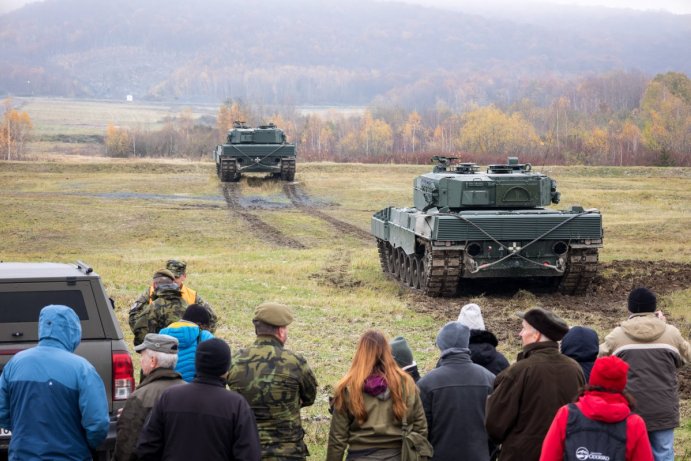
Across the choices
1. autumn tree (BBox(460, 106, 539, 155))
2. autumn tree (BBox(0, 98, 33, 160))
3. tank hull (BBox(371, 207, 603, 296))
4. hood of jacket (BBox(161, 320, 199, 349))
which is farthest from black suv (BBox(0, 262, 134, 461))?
autumn tree (BBox(460, 106, 539, 155))

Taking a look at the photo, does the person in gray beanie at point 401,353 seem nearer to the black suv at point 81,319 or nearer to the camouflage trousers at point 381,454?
the camouflage trousers at point 381,454

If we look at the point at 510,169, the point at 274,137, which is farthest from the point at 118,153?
the point at 510,169

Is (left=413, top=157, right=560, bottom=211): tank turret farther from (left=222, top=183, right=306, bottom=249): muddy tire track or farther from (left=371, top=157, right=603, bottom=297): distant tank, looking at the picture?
(left=222, top=183, right=306, bottom=249): muddy tire track

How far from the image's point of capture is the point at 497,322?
16.8 meters

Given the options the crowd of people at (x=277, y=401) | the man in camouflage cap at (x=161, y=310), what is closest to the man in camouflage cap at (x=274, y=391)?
the crowd of people at (x=277, y=401)

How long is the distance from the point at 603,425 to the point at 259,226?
1123 inches

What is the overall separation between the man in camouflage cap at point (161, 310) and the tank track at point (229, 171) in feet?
112

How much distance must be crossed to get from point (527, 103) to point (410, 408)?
15188 centimetres

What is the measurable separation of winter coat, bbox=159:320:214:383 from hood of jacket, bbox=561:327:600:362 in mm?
A: 2432

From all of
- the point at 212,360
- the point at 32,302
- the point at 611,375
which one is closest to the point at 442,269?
the point at 32,302

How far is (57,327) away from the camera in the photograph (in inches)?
249

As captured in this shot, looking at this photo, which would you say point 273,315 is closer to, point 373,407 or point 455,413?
point 373,407

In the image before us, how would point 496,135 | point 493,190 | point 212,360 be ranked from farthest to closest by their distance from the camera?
point 496,135 < point 493,190 < point 212,360

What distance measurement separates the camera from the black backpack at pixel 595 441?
5117mm
